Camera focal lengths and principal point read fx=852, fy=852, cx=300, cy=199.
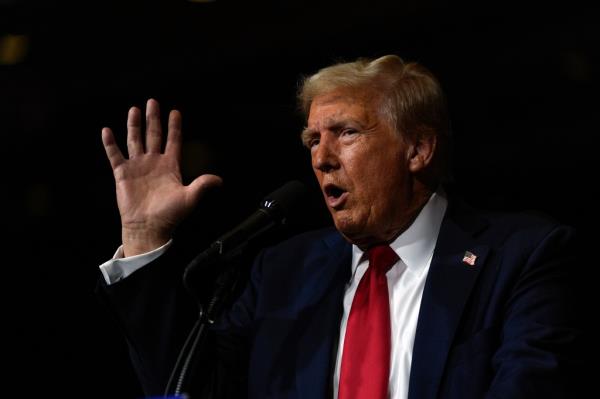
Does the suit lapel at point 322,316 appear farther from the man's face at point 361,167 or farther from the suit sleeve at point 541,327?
the suit sleeve at point 541,327

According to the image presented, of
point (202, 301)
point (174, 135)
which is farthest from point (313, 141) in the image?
point (202, 301)

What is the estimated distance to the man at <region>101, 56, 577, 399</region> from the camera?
1.71 m

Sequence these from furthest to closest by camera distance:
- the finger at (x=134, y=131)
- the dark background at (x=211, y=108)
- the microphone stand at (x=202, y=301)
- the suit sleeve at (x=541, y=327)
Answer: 1. the dark background at (x=211, y=108)
2. the finger at (x=134, y=131)
3. the suit sleeve at (x=541, y=327)
4. the microphone stand at (x=202, y=301)

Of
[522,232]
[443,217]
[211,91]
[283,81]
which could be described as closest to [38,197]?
[211,91]

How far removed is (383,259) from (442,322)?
251 millimetres

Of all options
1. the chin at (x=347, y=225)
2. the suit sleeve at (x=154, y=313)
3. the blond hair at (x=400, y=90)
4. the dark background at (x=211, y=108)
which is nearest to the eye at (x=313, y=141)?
the blond hair at (x=400, y=90)

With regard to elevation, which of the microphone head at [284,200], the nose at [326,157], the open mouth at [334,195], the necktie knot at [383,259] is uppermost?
the nose at [326,157]

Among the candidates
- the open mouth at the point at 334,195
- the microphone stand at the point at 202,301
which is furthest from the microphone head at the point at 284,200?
the open mouth at the point at 334,195

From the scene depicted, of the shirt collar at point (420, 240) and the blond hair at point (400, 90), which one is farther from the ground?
the blond hair at point (400, 90)

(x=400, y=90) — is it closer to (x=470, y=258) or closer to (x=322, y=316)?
(x=470, y=258)

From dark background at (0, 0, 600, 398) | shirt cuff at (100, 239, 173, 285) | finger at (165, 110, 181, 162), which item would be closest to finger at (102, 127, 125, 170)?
finger at (165, 110, 181, 162)

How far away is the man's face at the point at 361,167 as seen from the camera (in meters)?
1.93

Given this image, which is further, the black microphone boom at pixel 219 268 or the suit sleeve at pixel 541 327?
the suit sleeve at pixel 541 327

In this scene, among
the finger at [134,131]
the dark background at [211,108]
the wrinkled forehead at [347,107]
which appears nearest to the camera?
the finger at [134,131]
